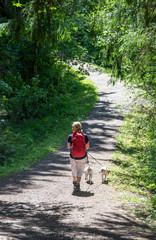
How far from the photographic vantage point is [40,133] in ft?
52.5

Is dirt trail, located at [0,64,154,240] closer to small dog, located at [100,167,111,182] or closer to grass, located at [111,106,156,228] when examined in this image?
small dog, located at [100,167,111,182]

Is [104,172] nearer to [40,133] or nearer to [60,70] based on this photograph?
[40,133]

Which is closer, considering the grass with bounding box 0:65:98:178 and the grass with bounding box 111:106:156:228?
the grass with bounding box 111:106:156:228

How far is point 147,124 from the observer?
10.1m

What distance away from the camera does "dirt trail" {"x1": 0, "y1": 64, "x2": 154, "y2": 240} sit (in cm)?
481

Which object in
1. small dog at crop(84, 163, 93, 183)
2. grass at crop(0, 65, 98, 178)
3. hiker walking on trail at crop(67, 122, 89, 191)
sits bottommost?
grass at crop(0, 65, 98, 178)

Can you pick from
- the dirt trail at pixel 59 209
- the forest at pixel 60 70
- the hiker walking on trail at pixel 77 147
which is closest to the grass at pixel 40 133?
the forest at pixel 60 70

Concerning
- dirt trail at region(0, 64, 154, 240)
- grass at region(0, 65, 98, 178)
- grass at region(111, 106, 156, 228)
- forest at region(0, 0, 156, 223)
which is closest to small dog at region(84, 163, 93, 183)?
dirt trail at region(0, 64, 154, 240)

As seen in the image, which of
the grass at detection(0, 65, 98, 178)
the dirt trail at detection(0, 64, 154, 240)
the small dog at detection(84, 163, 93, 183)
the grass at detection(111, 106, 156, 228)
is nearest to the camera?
the dirt trail at detection(0, 64, 154, 240)

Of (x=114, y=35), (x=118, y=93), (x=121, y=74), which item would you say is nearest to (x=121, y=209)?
(x=121, y=74)

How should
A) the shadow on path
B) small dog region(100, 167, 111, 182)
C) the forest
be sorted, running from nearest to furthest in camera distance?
the shadow on path → the forest → small dog region(100, 167, 111, 182)

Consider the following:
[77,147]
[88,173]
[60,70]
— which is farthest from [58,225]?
[60,70]

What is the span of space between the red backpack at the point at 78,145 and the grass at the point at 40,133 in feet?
10.1

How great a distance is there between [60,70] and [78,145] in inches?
637
